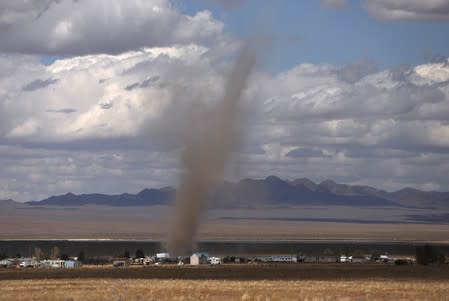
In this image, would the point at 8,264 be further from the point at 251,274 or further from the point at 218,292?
the point at 218,292

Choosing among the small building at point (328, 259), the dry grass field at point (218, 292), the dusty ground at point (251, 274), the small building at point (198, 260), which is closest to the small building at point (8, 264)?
the dusty ground at point (251, 274)

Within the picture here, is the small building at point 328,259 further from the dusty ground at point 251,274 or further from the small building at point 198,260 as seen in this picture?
the dusty ground at point 251,274

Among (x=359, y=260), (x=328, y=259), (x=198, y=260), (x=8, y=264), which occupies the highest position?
(x=8, y=264)

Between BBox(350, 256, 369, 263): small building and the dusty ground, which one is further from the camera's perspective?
BBox(350, 256, 369, 263): small building

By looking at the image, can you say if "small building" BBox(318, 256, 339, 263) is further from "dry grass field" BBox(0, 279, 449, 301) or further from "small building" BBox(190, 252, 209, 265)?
"dry grass field" BBox(0, 279, 449, 301)

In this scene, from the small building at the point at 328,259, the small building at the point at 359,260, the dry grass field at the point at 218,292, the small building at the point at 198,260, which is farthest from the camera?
the small building at the point at 328,259

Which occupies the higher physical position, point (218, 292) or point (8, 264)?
point (8, 264)

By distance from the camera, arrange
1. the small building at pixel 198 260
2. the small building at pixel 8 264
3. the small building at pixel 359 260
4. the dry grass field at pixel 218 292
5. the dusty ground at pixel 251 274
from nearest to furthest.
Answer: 1. the dry grass field at pixel 218 292
2. the dusty ground at pixel 251 274
3. the small building at pixel 8 264
4. the small building at pixel 198 260
5. the small building at pixel 359 260

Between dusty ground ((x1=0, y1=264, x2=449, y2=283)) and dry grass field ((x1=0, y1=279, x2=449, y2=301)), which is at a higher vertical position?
dusty ground ((x1=0, y1=264, x2=449, y2=283))

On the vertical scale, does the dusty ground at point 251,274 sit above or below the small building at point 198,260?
below

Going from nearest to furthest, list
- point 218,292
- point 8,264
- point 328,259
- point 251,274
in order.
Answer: point 218,292 < point 251,274 < point 8,264 < point 328,259

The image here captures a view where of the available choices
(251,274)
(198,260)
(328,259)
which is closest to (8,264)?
(198,260)

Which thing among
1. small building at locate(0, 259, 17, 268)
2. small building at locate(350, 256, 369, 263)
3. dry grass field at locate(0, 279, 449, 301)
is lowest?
dry grass field at locate(0, 279, 449, 301)

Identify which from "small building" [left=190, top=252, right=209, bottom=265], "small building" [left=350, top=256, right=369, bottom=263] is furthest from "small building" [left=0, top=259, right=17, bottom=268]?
"small building" [left=350, top=256, right=369, bottom=263]
